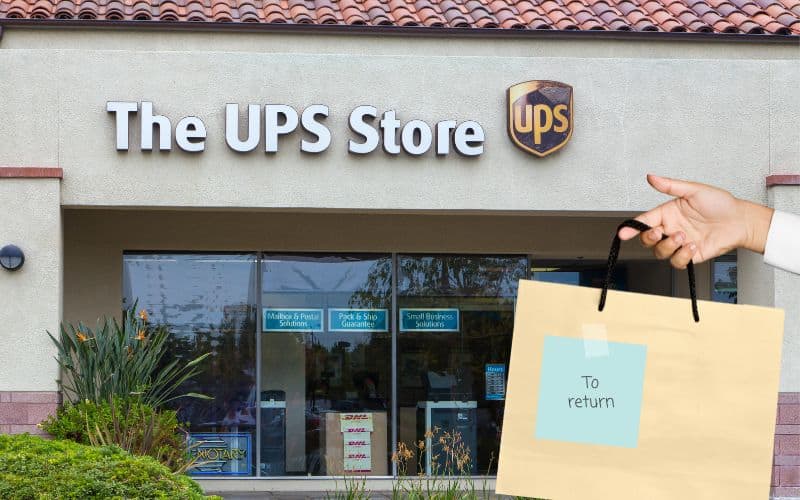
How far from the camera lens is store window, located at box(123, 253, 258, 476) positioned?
1312 centimetres

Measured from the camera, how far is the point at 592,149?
36.8 feet

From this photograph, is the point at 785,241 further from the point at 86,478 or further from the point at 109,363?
the point at 109,363

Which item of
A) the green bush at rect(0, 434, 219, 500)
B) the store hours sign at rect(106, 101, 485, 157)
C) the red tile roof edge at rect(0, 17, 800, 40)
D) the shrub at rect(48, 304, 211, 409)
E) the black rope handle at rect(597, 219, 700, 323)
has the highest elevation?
the red tile roof edge at rect(0, 17, 800, 40)

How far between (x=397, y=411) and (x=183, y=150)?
15.1 ft

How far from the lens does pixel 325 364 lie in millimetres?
13375

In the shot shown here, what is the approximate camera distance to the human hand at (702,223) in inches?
89.5

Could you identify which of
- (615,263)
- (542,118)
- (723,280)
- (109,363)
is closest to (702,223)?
(615,263)

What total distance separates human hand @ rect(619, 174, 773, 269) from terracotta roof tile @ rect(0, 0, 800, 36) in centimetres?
929

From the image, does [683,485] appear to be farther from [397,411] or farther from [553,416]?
[397,411]

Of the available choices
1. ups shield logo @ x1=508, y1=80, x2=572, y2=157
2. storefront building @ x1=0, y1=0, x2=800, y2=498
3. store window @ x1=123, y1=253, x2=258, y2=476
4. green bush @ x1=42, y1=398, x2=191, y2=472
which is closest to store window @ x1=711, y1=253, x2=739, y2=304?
storefront building @ x1=0, y1=0, x2=800, y2=498

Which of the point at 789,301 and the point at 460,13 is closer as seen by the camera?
the point at 789,301

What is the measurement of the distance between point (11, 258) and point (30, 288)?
1.12 ft

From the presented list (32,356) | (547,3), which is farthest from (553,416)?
(547,3)

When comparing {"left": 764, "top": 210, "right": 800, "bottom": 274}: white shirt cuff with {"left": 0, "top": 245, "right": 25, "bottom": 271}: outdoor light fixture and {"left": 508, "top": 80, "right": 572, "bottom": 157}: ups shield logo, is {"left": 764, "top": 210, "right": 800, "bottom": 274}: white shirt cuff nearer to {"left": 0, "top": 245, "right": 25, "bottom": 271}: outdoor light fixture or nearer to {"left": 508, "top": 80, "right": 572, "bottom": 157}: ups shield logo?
{"left": 508, "top": 80, "right": 572, "bottom": 157}: ups shield logo
